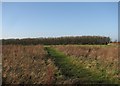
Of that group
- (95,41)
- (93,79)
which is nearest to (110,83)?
(93,79)

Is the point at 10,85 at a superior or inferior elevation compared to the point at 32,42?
superior

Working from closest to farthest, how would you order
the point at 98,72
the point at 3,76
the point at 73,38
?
1. the point at 3,76
2. the point at 98,72
3. the point at 73,38

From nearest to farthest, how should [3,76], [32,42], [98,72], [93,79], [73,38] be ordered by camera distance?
[3,76]
[93,79]
[98,72]
[32,42]
[73,38]

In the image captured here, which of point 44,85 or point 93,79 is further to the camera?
point 93,79

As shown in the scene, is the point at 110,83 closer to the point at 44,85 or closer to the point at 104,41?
the point at 44,85

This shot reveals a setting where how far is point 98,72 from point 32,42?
5279 cm

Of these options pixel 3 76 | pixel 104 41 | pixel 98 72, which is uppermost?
pixel 3 76

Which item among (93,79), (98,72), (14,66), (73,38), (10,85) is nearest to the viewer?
(10,85)

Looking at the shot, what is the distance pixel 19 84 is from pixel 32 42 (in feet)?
184

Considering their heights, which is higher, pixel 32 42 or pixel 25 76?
pixel 25 76

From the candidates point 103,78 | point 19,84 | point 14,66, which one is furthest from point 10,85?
point 103,78

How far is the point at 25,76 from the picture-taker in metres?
8.78

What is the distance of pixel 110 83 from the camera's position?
9195 mm

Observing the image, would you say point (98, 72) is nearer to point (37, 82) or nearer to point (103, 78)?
point (103, 78)
